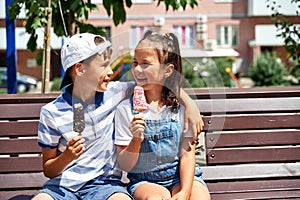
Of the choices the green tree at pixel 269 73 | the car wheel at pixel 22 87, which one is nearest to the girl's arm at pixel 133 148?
the green tree at pixel 269 73

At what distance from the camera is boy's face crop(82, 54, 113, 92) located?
9.64ft

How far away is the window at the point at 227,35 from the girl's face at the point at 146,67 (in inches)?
1269

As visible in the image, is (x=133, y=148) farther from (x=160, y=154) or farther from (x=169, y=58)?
(x=169, y=58)

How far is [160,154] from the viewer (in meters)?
2.99

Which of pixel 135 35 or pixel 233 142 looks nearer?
pixel 135 35

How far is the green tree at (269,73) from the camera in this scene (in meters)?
19.4

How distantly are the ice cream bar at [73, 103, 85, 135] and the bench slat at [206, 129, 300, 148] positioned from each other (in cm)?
115

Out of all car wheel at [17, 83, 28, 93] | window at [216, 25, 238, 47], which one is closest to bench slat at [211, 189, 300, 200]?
car wheel at [17, 83, 28, 93]

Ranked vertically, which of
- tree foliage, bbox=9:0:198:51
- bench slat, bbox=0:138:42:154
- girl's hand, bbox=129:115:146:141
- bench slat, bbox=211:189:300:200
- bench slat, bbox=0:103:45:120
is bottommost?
bench slat, bbox=211:189:300:200

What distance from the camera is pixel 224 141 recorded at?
366 cm

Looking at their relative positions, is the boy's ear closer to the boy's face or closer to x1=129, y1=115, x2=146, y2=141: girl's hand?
the boy's face

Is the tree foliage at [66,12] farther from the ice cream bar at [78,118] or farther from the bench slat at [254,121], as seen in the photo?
the ice cream bar at [78,118]

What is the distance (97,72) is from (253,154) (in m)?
1.26

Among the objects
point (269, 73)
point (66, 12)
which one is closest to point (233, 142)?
point (66, 12)
